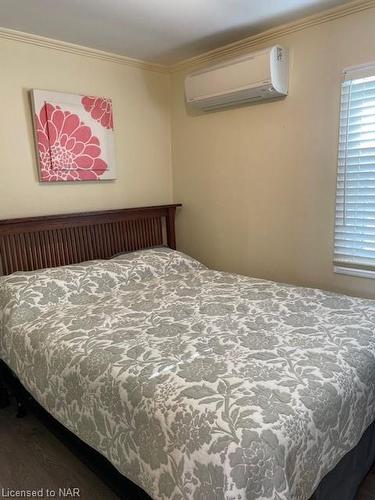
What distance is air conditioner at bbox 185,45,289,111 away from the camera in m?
2.23

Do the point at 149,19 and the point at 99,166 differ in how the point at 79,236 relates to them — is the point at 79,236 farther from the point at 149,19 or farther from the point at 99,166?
the point at 149,19

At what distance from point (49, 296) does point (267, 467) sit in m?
1.53

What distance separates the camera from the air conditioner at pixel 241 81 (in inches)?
88.0

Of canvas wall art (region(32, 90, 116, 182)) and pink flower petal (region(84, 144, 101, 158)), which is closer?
canvas wall art (region(32, 90, 116, 182))

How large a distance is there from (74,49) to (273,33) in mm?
1341

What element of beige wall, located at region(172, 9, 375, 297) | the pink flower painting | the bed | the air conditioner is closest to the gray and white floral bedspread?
the bed

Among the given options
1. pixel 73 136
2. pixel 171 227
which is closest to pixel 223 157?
pixel 171 227

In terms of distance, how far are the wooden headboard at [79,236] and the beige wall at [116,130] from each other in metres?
0.13

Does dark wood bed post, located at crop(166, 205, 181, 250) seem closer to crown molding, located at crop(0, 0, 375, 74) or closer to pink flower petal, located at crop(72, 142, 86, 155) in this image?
pink flower petal, located at crop(72, 142, 86, 155)

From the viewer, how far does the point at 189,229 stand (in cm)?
318

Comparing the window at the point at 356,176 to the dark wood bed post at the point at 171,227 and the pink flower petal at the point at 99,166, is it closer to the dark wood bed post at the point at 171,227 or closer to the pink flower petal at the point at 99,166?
the dark wood bed post at the point at 171,227

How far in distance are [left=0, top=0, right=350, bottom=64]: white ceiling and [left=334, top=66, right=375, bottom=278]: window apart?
1.62 ft

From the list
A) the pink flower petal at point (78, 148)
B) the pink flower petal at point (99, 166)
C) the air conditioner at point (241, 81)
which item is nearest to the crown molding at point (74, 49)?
the air conditioner at point (241, 81)

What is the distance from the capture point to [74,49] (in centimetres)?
247
